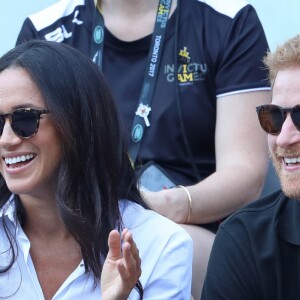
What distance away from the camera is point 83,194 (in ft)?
8.89

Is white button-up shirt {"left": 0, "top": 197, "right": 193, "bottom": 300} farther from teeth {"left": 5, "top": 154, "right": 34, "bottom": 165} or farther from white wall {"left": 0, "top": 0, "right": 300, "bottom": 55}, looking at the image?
white wall {"left": 0, "top": 0, "right": 300, "bottom": 55}

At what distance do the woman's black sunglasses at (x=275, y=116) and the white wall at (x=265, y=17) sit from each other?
1.35 meters

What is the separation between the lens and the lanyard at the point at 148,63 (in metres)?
3.40

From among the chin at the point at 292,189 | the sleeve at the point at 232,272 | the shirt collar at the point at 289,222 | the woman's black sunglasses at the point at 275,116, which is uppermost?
the woman's black sunglasses at the point at 275,116

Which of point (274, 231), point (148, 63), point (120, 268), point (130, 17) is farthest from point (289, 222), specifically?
point (130, 17)

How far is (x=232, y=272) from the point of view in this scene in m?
2.62

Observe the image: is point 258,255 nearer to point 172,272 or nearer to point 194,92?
point 172,272

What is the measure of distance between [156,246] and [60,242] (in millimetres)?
305

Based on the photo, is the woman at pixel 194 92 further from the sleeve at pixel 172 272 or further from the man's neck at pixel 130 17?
the sleeve at pixel 172 272

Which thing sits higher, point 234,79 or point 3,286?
point 234,79

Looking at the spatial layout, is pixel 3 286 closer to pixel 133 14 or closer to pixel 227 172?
pixel 227 172

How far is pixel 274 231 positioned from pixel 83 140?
0.62 m

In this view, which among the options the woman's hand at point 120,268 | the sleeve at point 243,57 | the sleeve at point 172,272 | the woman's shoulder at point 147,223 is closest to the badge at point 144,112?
the sleeve at point 243,57

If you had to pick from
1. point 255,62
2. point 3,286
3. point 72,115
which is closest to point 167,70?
point 255,62
